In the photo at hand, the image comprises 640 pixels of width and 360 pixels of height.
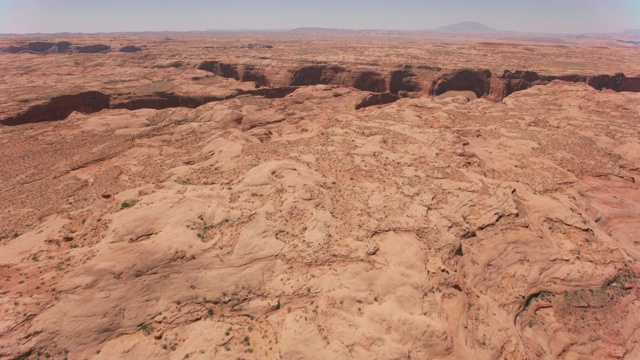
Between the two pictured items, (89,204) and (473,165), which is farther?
(473,165)

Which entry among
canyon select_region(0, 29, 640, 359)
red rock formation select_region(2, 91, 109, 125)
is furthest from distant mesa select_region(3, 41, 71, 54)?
canyon select_region(0, 29, 640, 359)

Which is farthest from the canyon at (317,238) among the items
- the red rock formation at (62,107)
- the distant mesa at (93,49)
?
the distant mesa at (93,49)

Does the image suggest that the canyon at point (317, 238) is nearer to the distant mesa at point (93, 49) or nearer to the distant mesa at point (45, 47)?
the distant mesa at point (93, 49)

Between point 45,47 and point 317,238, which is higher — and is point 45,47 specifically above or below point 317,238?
above

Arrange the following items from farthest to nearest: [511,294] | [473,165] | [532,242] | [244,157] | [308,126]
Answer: [308,126] < [473,165] < [244,157] < [532,242] < [511,294]

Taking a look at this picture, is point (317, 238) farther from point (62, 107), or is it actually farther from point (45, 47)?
point (45, 47)

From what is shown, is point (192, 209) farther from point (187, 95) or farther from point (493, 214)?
point (187, 95)

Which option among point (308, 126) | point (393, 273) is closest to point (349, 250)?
point (393, 273)

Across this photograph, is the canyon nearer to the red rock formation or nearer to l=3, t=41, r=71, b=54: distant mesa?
the red rock formation

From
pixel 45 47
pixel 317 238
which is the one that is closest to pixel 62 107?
pixel 317 238
